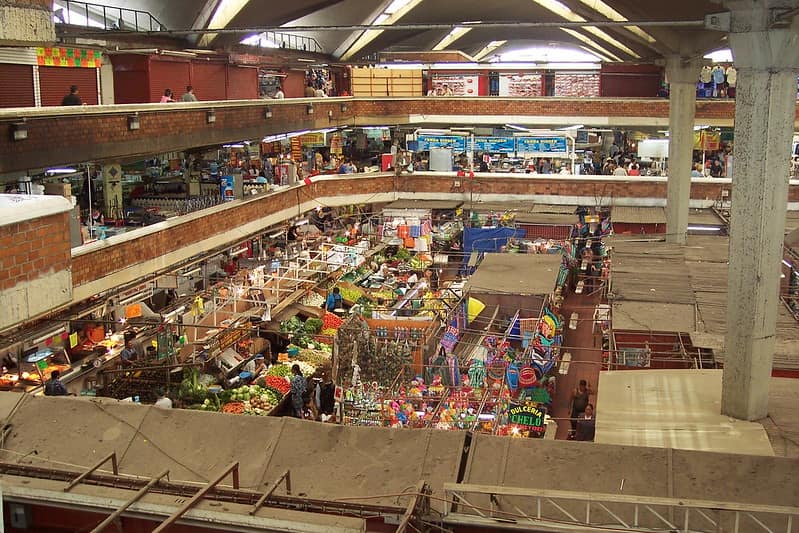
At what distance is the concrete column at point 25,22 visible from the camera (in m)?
4.46

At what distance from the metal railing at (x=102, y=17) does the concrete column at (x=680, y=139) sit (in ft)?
41.8

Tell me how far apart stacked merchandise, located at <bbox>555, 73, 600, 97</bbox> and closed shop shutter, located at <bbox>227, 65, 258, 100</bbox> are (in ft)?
35.7

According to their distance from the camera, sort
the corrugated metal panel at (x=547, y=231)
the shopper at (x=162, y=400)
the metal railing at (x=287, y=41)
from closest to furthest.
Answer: the shopper at (x=162, y=400) → the corrugated metal panel at (x=547, y=231) → the metal railing at (x=287, y=41)

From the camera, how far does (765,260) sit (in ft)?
31.8

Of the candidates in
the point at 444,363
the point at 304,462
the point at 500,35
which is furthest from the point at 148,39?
the point at 500,35

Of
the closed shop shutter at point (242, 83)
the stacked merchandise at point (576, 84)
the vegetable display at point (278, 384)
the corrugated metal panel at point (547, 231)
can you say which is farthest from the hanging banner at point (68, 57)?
the stacked merchandise at point (576, 84)

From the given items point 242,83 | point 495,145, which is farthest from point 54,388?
point 495,145

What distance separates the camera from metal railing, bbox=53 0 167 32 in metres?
19.7

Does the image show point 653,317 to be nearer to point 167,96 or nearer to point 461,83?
point 167,96

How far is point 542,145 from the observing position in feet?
88.1

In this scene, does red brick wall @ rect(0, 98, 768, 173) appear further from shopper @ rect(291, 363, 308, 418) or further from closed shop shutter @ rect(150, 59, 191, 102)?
shopper @ rect(291, 363, 308, 418)

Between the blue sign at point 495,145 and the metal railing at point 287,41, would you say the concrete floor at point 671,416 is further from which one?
the metal railing at point 287,41

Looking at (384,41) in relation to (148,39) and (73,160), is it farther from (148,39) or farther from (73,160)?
(73,160)

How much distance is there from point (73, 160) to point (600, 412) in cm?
862
